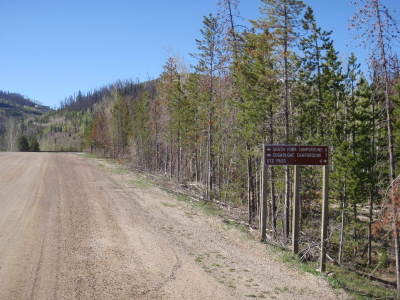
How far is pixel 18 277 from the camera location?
7648 millimetres

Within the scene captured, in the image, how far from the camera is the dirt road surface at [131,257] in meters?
7.46

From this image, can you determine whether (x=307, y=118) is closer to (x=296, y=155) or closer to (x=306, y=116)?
(x=306, y=116)

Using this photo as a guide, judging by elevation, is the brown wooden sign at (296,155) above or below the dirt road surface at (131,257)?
above

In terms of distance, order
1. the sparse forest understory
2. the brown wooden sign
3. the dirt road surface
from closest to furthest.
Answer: the dirt road surface → the brown wooden sign → the sparse forest understory

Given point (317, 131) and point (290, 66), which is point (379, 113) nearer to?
point (317, 131)

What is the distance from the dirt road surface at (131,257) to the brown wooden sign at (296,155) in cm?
263

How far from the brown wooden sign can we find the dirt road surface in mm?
2634

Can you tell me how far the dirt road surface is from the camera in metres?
7.46

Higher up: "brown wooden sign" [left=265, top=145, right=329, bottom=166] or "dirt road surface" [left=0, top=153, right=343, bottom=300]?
"brown wooden sign" [left=265, top=145, right=329, bottom=166]

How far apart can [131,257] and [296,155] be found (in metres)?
5.31

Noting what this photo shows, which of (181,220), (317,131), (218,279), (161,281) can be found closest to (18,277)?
(161,281)

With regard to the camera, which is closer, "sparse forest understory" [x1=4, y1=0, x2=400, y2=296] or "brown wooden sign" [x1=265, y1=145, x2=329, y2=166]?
"brown wooden sign" [x1=265, y1=145, x2=329, y2=166]

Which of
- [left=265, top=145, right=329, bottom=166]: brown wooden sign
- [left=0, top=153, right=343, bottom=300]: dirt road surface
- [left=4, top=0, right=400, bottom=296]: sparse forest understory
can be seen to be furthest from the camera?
[left=4, top=0, right=400, bottom=296]: sparse forest understory

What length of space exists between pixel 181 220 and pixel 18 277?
6811 millimetres
